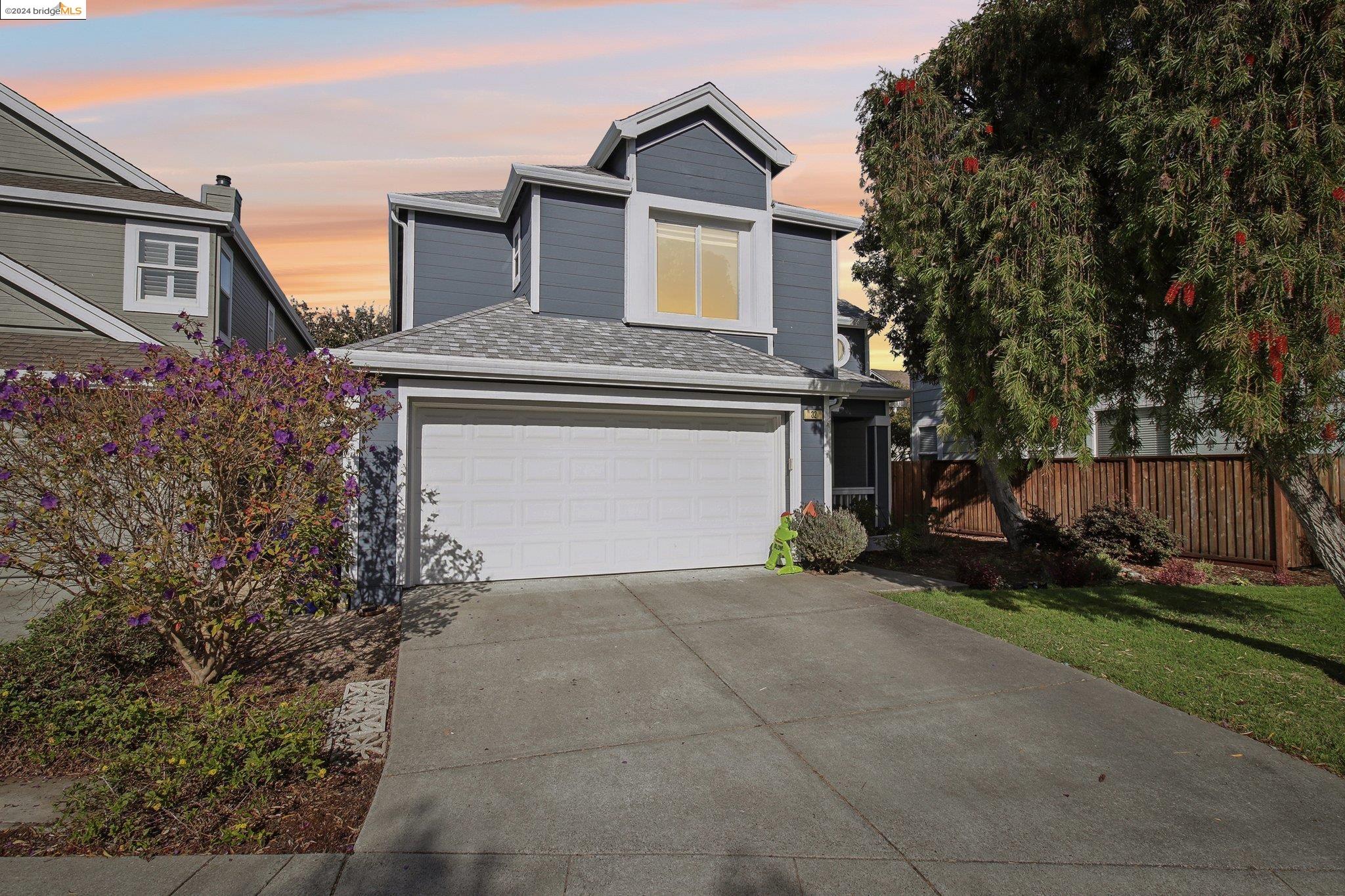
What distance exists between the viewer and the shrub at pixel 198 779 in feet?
10.8

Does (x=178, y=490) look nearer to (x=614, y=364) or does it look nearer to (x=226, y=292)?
(x=614, y=364)

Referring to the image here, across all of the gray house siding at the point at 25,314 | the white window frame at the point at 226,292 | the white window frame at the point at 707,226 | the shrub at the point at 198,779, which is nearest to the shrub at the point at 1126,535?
the white window frame at the point at 707,226

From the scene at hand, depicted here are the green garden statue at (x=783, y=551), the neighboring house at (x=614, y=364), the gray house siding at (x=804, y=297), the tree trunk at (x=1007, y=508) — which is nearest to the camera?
the neighboring house at (x=614, y=364)

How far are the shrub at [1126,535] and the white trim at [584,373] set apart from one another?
4.82 m

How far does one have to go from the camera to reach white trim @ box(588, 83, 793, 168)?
10.7 metres

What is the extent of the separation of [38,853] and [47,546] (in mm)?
2147

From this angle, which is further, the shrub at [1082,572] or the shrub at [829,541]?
the shrub at [1082,572]

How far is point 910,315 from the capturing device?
13.9 metres

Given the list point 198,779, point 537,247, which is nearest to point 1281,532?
point 537,247

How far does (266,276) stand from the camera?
629 inches

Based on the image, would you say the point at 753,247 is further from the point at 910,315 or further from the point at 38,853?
the point at 38,853

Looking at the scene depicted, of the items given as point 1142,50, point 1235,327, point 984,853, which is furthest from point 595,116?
point 984,853

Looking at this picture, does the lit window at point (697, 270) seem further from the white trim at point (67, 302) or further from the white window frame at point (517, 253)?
the white trim at point (67, 302)

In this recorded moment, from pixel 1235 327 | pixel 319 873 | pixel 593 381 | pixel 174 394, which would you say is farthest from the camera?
pixel 593 381
